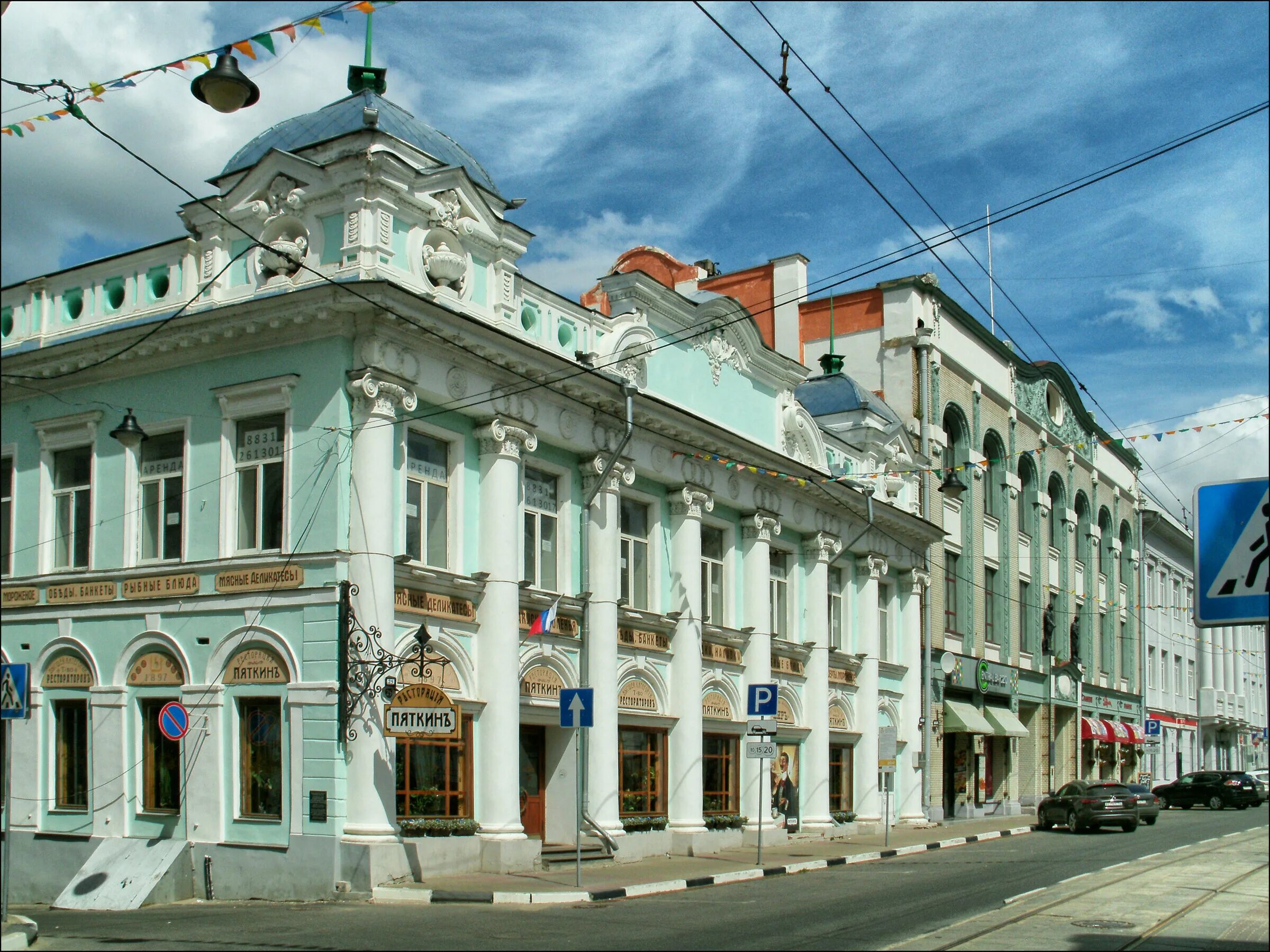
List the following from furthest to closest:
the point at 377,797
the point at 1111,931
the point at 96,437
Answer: the point at 96,437 < the point at 377,797 < the point at 1111,931

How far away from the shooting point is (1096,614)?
174 feet

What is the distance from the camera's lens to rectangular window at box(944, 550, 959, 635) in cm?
3906

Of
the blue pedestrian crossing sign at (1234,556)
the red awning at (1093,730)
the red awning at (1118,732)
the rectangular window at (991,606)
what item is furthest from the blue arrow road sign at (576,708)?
the red awning at (1118,732)

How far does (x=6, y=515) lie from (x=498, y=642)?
8.60 meters

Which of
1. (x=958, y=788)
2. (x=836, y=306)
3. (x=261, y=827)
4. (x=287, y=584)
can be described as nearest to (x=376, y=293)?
(x=287, y=584)

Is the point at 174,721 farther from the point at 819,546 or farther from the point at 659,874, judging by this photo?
the point at 819,546

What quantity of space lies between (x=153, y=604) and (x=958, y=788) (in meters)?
26.2

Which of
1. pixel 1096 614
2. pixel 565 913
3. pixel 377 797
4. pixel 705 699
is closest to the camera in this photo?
pixel 565 913

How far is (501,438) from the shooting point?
21438 millimetres

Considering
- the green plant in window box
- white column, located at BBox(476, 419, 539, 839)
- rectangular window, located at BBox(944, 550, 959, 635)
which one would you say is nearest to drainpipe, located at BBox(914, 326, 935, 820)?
rectangular window, located at BBox(944, 550, 959, 635)

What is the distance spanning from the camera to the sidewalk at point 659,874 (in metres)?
17.8

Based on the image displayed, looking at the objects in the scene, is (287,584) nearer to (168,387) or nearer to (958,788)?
(168,387)

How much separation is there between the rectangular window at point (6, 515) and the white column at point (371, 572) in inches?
282

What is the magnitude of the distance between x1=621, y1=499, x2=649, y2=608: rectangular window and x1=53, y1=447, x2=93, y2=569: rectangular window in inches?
353
